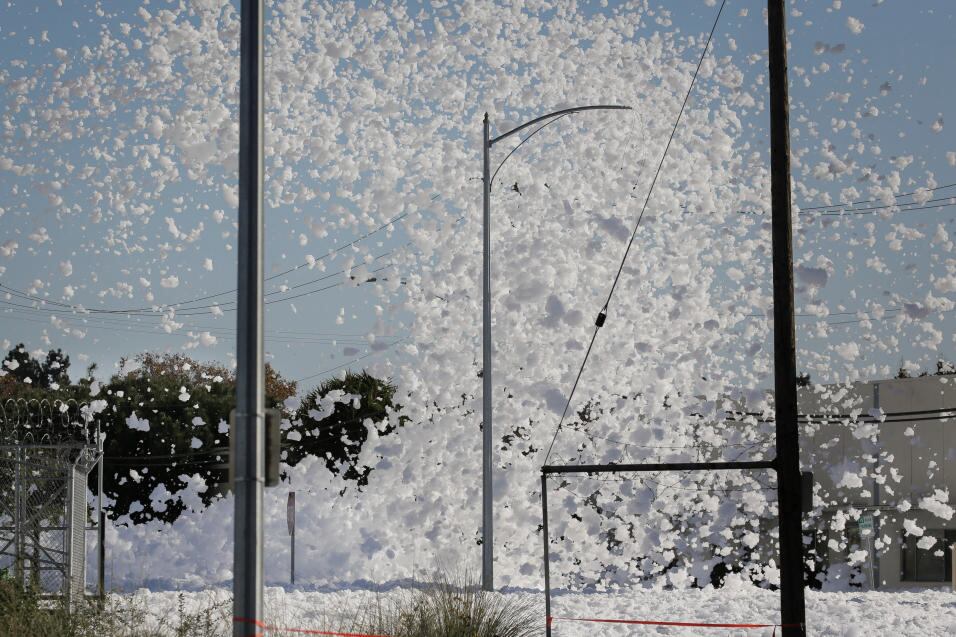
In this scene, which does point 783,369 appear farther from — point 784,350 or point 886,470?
point 886,470

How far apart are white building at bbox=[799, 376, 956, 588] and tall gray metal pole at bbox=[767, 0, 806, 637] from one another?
23.9m

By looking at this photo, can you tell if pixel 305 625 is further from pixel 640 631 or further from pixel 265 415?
pixel 265 415

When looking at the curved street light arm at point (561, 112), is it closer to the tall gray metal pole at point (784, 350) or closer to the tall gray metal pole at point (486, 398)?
the tall gray metal pole at point (486, 398)

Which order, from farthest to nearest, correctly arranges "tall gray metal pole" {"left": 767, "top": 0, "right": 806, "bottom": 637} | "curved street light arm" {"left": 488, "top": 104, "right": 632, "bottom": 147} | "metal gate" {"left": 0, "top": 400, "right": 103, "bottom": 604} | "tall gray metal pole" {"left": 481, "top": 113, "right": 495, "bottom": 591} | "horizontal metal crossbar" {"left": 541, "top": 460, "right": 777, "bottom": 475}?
"curved street light arm" {"left": 488, "top": 104, "right": 632, "bottom": 147}
"tall gray metal pole" {"left": 481, "top": 113, "right": 495, "bottom": 591}
"metal gate" {"left": 0, "top": 400, "right": 103, "bottom": 604}
"horizontal metal crossbar" {"left": 541, "top": 460, "right": 777, "bottom": 475}
"tall gray metal pole" {"left": 767, "top": 0, "right": 806, "bottom": 637}

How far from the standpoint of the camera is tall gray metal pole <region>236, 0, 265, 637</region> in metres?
8.62

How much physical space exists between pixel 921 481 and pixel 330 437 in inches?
692

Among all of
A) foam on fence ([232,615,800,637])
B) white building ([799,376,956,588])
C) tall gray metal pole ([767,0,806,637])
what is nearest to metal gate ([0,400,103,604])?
foam on fence ([232,615,800,637])

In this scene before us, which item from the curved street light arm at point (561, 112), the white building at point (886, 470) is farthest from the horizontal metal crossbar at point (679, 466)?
the white building at point (886, 470)

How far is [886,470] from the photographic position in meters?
39.6

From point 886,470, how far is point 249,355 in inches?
1337

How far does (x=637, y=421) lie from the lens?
105 feet

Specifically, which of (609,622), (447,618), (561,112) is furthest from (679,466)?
(561,112)

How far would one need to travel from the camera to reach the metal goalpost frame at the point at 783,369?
46.3ft

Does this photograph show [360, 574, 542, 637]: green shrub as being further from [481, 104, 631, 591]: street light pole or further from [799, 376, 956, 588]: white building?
[799, 376, 956, 588]: white building
